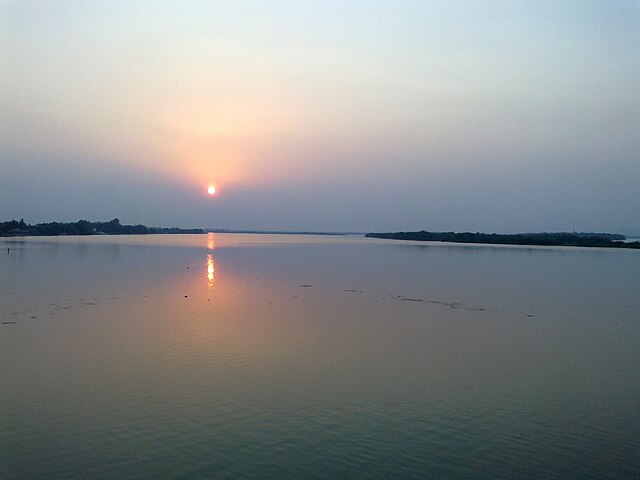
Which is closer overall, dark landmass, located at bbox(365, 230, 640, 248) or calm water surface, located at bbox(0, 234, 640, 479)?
calm water surface, located at bbox(0, 234, 640, 479)

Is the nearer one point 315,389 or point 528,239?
point 315,389

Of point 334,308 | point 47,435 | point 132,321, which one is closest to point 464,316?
point 334,308

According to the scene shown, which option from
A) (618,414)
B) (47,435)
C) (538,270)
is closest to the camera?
(47,435)

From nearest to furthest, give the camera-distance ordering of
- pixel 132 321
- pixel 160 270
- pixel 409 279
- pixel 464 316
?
pixel 132 321 < pixel 464 316 < pixel 409 279 < pixel 160 270

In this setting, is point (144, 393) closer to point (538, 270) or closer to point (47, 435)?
point (47, 435)

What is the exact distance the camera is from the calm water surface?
5.03 metres

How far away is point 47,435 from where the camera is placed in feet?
17.9

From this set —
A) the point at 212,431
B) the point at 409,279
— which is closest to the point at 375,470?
the point at 212,431

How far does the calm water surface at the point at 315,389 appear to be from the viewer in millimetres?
5031

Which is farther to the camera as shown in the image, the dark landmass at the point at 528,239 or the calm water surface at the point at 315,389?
the dark landmass at the point at 528,239

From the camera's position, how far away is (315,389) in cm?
709

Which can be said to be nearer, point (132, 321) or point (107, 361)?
point (107, 361)

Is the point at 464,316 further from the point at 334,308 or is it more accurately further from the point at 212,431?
the point at 212,431

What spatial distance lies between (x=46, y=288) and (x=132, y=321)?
23.4 feet
